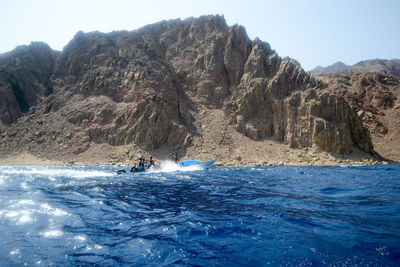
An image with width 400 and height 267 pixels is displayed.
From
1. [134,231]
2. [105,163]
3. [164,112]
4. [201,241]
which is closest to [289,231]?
[201,241]

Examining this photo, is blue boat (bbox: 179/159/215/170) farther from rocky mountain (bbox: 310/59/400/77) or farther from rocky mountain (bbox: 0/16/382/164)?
rocky mountain (bbox: 310/59/400/77)

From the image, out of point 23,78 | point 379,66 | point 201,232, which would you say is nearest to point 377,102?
point 201,232

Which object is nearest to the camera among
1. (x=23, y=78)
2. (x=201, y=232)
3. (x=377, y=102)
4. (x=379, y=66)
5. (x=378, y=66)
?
(x=201, y=232)

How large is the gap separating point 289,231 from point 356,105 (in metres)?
82.4

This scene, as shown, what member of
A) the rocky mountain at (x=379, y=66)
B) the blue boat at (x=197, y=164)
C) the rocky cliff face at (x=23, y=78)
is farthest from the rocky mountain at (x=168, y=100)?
the rocky mountain at (x=379, y=66)

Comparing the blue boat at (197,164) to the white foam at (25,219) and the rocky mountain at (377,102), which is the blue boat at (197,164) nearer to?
the white foam at (25,219)

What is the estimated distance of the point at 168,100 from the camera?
6159 centimetres

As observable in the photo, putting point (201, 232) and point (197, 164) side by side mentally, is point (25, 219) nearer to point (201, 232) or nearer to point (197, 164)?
point (201, 232)

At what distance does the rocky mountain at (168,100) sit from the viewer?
2066 inches

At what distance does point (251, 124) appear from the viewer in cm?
5719

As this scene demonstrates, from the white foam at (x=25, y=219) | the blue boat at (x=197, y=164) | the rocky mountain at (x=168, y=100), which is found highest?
the rocky mountain at (x=168, y=100)

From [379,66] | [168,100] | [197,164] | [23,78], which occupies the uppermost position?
[379,66]

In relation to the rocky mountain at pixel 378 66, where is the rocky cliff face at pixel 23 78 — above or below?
below

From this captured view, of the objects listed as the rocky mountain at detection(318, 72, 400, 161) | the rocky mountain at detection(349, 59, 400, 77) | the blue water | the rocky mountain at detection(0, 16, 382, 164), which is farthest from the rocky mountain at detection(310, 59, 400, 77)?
the blue water
